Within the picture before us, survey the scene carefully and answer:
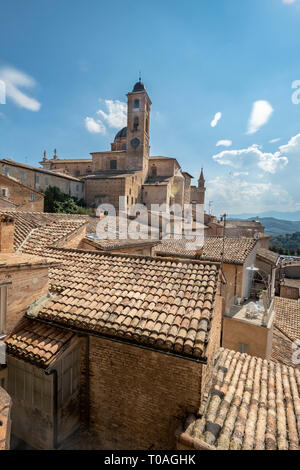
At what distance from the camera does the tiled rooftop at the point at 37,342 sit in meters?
4.59

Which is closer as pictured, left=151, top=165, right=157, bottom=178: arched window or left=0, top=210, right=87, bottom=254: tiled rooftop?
left=0, top=210, right=87, bottom=254: tiled rooftop

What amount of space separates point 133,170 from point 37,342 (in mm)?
38858

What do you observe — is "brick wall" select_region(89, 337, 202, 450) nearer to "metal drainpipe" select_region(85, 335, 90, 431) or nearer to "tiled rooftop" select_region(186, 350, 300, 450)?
"metal drainpipe" select_region(85, 335, 90, 431)

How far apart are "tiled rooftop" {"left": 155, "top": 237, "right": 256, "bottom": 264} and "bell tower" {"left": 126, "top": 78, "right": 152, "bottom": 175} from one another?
26.6 meters

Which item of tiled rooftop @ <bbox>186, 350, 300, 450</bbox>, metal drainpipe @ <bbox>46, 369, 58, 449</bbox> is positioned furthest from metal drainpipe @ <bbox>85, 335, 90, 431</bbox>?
tiled rooftop @ <bbox>186, 350, 300, 450</bbox>

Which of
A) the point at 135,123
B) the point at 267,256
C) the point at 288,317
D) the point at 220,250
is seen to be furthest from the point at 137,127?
the point at 288,317

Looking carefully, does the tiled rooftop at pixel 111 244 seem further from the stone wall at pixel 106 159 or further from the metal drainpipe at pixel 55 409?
the stone wall at pixel 106 159

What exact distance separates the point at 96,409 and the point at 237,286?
10926 millimetres

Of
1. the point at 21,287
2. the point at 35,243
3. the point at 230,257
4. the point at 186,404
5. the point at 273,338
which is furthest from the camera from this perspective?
the point at 230,257

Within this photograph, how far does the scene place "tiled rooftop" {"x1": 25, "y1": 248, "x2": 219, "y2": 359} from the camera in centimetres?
433

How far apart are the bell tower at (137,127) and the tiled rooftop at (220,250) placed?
87.2 ft
